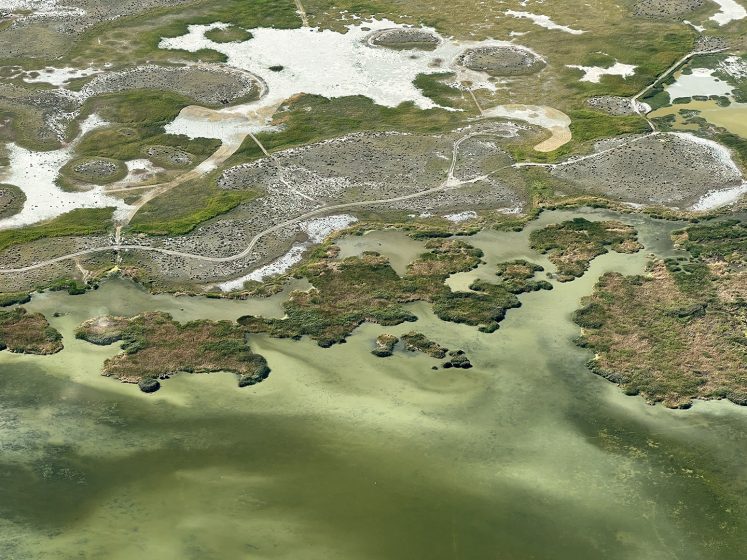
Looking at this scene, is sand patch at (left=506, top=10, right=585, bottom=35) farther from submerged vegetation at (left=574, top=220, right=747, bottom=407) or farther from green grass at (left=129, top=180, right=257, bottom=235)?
green grass at (left=129, top=180, right=257, bottom=235)

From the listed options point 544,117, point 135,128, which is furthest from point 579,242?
point 135,128

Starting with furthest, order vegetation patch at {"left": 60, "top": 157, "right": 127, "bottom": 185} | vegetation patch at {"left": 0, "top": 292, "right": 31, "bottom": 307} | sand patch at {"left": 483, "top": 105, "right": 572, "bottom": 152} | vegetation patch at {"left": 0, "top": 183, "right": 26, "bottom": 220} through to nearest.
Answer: sand patch at {"left": 483, "top": 105, "right": 572, "bottom": 152}, vegetation patch at {"left": 60, "top": 157, "right": 127, "bottom": 185}, vegetation patch at {"left": 0, "top": 183, "right": 26, "bottom": 220}, vegetation patch at {"left": 0, "top": 292, "right": 31, "bottom": 307}

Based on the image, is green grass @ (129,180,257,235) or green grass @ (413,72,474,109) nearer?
green grass @ (129,180,257,235)

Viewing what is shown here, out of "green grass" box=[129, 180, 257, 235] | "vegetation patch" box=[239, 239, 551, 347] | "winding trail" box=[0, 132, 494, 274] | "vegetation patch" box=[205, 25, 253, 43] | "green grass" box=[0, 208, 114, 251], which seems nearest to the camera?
"vegetation patch" box=[239, 239, 551, 347]

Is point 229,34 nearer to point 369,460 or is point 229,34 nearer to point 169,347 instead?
point 169,347

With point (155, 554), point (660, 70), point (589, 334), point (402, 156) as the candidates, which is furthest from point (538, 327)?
point (660, 70)

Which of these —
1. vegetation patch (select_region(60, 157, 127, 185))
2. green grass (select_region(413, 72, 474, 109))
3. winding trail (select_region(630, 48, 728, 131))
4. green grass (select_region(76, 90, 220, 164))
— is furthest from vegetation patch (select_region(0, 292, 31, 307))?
winding trail (select_region(630, 48, 728, 131))

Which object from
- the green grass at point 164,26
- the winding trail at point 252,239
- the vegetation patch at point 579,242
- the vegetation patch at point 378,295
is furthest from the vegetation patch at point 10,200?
the vegetation patch at point 579,242
